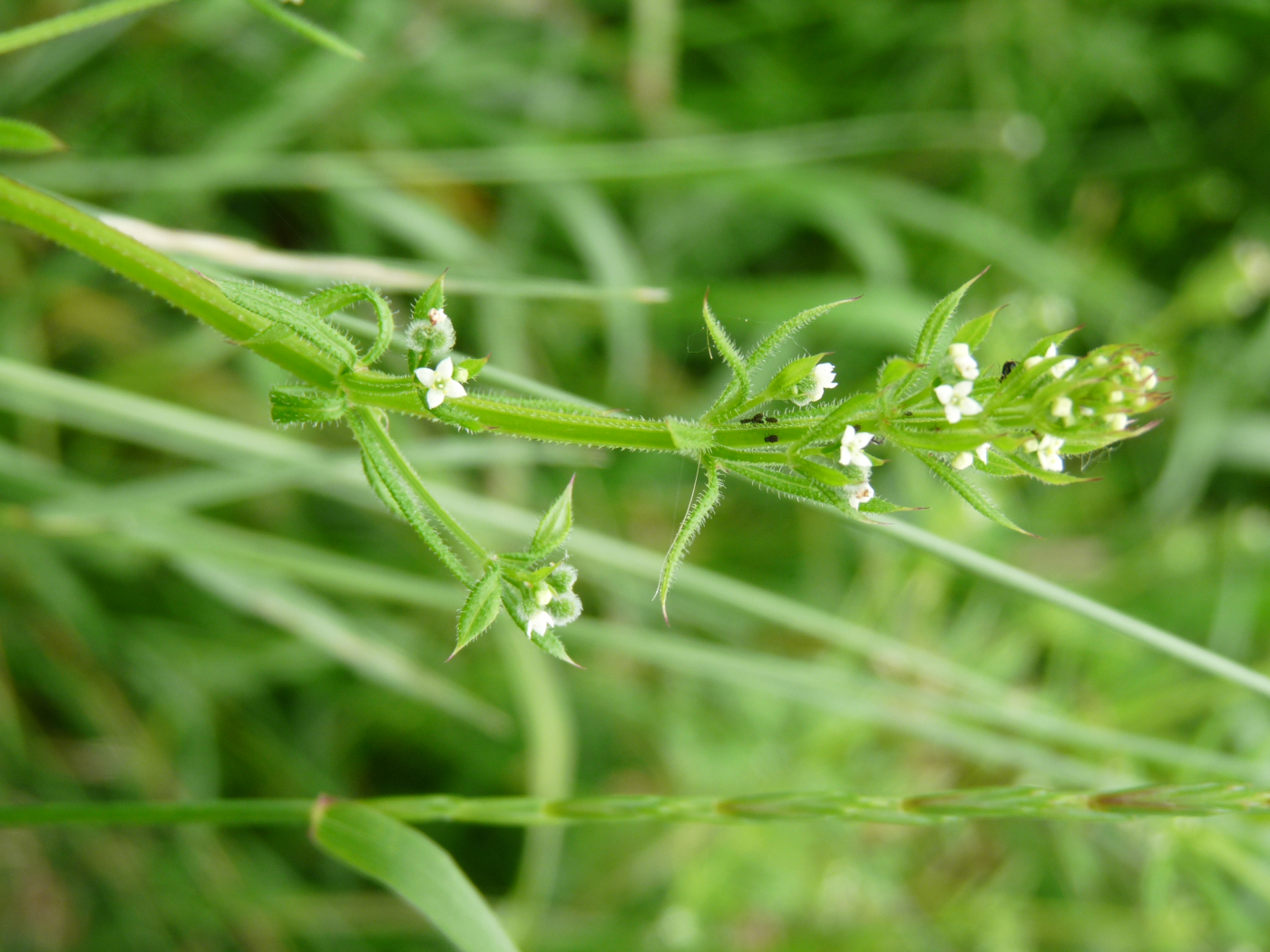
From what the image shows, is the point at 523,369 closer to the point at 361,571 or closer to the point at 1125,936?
the point at 361,571

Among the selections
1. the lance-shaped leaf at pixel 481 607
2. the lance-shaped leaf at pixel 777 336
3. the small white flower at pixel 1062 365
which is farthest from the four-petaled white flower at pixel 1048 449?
the lance-shaped leaf at pixel 481 607

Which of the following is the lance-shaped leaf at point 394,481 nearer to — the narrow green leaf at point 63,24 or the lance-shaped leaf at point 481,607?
the lance-shaped leaf at point 481,607

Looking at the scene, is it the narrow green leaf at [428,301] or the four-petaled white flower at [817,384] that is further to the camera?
the four-petaled white flower at [817,384]

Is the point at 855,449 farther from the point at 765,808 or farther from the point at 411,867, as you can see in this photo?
the point at 411,867

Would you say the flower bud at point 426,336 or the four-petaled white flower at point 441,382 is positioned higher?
the flower bud at point 426,336

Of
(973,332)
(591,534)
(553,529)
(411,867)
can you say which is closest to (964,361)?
(973,332)

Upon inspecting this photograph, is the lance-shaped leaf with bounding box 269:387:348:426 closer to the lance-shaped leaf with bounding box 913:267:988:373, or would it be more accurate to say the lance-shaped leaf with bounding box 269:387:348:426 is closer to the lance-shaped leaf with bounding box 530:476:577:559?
the lance-shaped leaf with bounding box 530:476:577:559

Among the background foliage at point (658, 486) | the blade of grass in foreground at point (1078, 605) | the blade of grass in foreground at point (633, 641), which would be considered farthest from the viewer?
the background foliage at point (658, 486)
